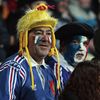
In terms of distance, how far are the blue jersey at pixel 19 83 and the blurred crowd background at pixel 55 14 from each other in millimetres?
2292

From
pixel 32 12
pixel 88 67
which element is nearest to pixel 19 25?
pixel 32 12

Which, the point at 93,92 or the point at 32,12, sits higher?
the point at 32,12

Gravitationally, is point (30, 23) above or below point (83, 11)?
below

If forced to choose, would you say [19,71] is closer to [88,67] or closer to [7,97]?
[7,97]

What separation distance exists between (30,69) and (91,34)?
1.16 m

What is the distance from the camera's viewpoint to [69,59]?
5801 mm

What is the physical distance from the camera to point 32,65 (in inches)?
197

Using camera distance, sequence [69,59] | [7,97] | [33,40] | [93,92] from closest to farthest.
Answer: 1. [93,92]
2. [7,97]
3. [33,40]
4. [69,59]

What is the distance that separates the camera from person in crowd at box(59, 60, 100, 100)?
369cm

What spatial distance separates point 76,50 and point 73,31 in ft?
0.65

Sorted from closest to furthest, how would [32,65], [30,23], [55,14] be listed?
[32,65] < [30,23] < [55,14]

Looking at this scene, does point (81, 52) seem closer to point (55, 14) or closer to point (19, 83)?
point (19, 83)

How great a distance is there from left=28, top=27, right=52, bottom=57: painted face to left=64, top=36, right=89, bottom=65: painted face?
2.27 ft

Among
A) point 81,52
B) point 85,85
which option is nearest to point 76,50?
point 81,52
